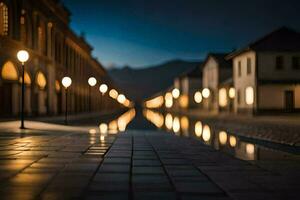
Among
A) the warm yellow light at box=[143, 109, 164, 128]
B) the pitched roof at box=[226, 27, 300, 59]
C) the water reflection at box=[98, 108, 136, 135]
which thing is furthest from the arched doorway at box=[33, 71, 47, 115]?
the pitched roof at box=[226, 27, 300, 59]

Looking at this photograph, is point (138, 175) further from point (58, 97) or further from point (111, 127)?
point (58, 97)

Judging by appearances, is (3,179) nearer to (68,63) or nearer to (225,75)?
(68,63)

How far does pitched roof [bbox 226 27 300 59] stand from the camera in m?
38.0

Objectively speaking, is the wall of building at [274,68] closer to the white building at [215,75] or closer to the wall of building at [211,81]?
the white building at [215,75]

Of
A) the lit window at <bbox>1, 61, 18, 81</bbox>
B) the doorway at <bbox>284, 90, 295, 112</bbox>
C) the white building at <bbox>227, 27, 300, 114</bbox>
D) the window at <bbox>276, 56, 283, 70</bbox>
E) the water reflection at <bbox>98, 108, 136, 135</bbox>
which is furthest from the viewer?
the doorway at <bbox>284, 90, 295, 112</bbox>

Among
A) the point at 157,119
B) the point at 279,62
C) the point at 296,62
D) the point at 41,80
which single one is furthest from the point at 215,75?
the point at 41,80

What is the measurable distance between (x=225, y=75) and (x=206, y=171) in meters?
47.1

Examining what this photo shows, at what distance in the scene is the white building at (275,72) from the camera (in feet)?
125

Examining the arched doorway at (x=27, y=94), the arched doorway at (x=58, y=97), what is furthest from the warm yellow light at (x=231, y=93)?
the arched doorway at (x=27, y=94)

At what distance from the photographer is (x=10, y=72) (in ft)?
93.1

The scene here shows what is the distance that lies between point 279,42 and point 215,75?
1666cm

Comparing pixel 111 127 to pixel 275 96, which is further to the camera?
pixel 275 96

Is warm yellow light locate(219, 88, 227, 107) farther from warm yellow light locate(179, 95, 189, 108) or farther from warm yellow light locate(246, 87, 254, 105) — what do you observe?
warm yellow light locate(179, 95, 189, 108)

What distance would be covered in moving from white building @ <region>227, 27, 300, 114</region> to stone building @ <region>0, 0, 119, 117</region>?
14.9 meters
